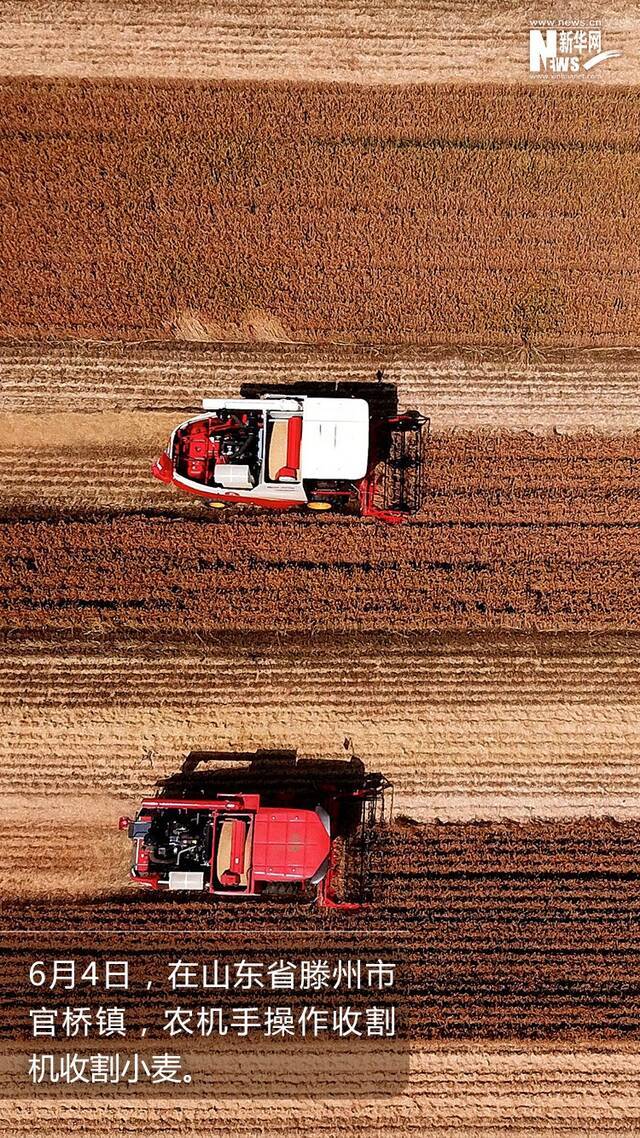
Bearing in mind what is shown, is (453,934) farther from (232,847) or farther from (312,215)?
(312,215)

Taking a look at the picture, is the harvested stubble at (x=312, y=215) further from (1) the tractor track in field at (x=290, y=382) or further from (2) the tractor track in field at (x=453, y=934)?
(2) the tractor track in field at (x=453, y=934)

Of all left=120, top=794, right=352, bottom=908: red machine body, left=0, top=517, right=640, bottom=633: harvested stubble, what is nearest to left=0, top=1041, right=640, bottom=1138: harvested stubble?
left=120, top=794, right=352, bottom=908: red machine body

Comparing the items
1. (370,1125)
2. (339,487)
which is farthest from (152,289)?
(370,1125)

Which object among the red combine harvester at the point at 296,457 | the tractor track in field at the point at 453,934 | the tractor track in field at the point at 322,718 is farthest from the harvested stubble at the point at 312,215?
the tractor track in field at the point at 453,934

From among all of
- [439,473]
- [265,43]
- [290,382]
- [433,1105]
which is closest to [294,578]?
[439,473]

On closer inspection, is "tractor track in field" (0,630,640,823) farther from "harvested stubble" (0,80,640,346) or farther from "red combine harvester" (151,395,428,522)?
"harvested stubble" (0,80,640,346)

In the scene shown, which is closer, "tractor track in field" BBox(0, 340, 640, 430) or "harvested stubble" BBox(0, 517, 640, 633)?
"harvested stubble" BBox(0, 517, 640, 633)

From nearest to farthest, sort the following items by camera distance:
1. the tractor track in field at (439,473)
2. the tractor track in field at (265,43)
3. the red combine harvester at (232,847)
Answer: the red combine harvester at (232,847)
the tractor track in field at (439,473)
the tractor track in field at (265,43)
